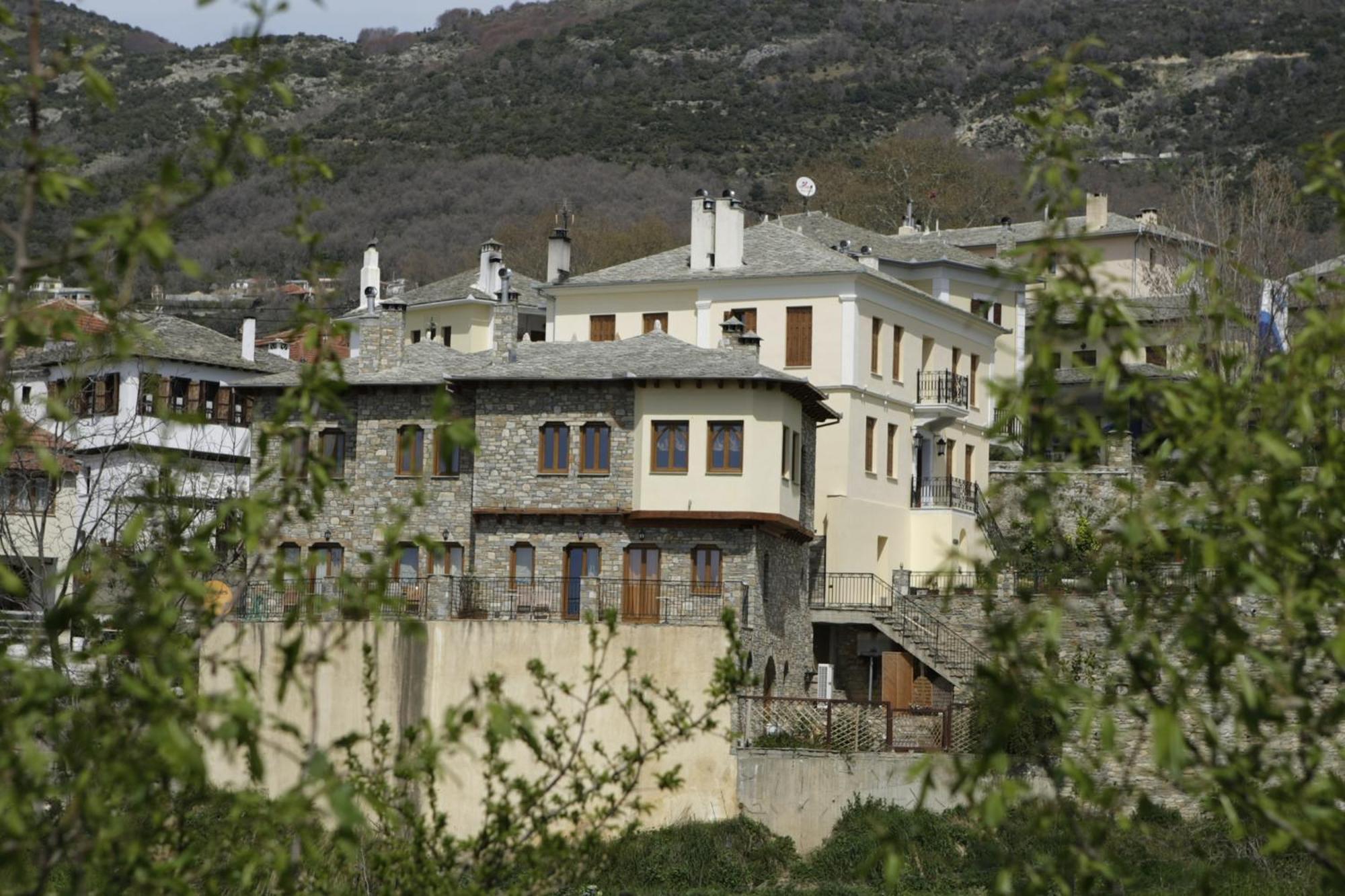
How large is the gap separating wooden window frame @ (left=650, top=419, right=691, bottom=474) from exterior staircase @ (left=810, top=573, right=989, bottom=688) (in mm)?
5291

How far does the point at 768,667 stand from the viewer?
1631 inches

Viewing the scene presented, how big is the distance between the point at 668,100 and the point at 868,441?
94456 millimetres

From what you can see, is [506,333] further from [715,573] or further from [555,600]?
[715,573]

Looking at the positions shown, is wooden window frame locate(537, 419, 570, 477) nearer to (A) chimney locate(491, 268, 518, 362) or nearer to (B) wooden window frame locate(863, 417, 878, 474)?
(A) chimney locate(491, 268, 518, 362)

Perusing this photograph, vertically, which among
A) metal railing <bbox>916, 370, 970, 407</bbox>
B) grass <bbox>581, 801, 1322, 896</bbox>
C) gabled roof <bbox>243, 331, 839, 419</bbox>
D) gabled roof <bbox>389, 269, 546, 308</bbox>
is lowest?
grass <bbox>581, 801, 1322, 896</bbox>

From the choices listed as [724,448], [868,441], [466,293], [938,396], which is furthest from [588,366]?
[466,293]

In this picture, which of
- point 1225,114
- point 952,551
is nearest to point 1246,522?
point 952,551

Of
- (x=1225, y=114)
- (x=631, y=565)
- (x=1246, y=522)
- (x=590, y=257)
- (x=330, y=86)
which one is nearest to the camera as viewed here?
(x=1246, y=522)

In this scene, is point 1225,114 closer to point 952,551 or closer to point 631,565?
point 631,565

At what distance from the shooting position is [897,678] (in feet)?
138

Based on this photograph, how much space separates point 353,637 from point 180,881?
93.6ft

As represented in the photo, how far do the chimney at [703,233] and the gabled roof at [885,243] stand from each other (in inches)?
212

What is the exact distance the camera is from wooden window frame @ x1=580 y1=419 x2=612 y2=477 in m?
41.0

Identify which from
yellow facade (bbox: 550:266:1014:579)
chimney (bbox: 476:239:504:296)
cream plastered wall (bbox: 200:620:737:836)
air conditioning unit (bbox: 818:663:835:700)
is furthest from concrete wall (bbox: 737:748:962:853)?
chimney (bbox: 476:239:504:296)
